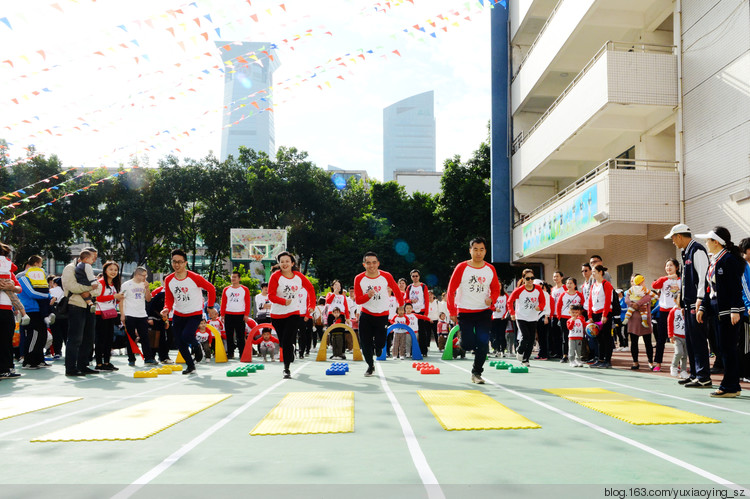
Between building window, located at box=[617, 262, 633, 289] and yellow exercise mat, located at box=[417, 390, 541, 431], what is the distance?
1537cm

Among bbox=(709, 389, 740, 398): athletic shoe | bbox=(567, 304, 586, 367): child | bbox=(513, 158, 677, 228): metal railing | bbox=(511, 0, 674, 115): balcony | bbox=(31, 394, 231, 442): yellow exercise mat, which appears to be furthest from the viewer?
bbox=(511, 0, 674, 115): balcony

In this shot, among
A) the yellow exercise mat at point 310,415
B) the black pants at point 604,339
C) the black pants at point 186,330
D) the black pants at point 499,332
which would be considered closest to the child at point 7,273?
the black pants at point 186,330

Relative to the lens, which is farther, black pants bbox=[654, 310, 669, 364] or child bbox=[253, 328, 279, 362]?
child bbox=[253, 328, 279, 362]

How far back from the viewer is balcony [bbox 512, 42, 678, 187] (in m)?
18.2

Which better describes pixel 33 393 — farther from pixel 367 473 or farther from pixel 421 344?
pixel 421 344

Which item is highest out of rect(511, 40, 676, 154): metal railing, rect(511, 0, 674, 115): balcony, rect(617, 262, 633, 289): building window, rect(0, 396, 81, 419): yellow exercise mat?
rect(511, 0, 674, 115): balcony

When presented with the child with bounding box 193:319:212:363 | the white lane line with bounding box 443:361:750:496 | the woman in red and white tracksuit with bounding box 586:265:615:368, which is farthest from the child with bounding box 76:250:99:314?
the woman in red and white tracksuit with bounding box 586:265:615:368

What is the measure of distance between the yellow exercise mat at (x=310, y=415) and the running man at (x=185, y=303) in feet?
12.2

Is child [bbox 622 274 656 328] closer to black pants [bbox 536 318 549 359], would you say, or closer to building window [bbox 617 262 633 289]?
black pants [bbox 536 318 549 359]

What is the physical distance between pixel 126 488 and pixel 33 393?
236 inches

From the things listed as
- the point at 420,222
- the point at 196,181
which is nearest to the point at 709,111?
the point at 420,222

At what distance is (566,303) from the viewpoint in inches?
585

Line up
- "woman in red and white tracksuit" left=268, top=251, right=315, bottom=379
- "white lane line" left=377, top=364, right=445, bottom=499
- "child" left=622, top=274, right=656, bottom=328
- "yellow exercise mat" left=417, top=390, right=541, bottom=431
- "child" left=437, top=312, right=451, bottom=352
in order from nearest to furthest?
"white lane line" left=377, top=364, right=445, bottom=499
"yellow exercise mat" left=417, top=390, right=541, bottom=431
"woman in red and white tracksuit" left=268, top=251, right=315, bottom=379
"child" left=622, top=274, right=656, bottom=328
"child" left=437, top=312, right=451, bottom=352

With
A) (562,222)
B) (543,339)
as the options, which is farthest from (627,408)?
(562,222)
